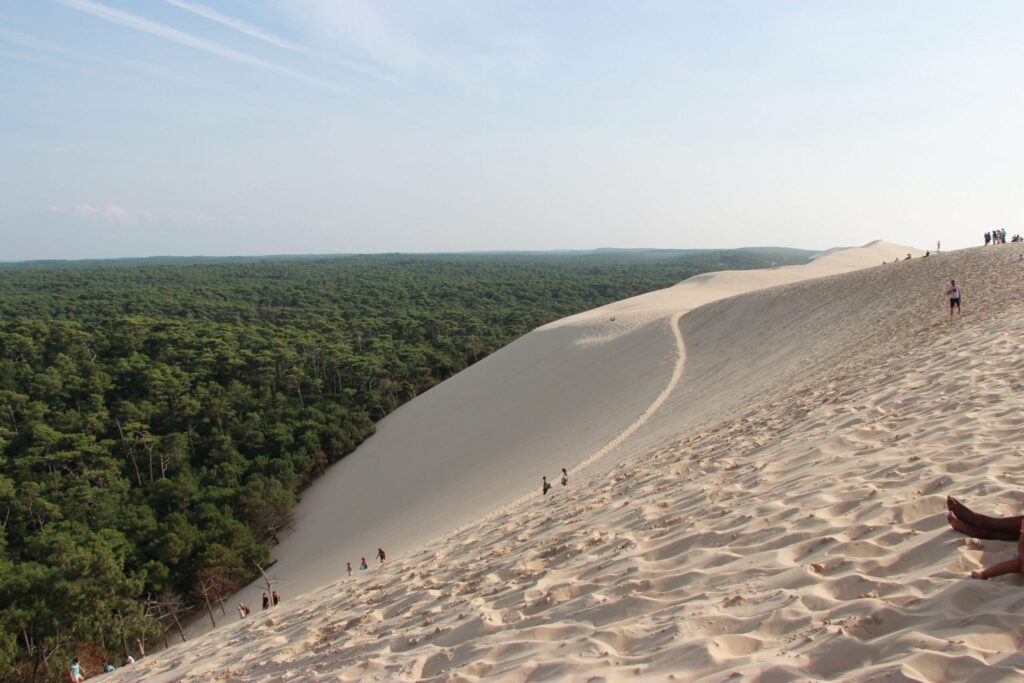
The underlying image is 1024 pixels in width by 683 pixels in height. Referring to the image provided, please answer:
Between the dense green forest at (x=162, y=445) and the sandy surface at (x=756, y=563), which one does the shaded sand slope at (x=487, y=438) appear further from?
the sandy surface at (x=756, y=563)

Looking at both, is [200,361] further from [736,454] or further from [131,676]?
[736,454]

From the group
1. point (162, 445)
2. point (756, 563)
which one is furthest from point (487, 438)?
point (756, 563)

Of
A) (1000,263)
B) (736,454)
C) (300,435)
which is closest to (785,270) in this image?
(1000,263)

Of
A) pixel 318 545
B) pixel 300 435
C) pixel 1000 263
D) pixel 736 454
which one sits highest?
pixel 1000 263

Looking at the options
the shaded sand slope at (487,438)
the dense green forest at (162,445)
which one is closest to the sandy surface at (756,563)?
the shaded sand slope at (487,438)

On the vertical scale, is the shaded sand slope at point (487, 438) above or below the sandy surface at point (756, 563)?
below
